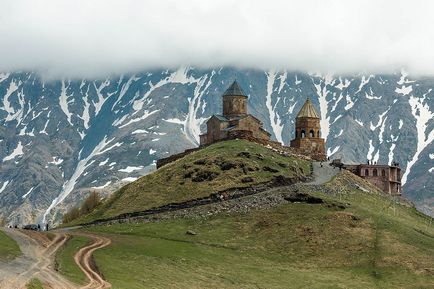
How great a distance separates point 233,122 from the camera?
158m

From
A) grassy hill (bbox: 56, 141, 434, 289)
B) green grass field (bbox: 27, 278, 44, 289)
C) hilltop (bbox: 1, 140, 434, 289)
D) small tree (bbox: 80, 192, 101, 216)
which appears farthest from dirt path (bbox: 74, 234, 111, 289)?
small tree (bbox: 80, 192, 101, 216)

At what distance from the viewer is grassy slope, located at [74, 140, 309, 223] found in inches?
4641

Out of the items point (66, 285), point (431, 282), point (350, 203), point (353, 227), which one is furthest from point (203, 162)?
point (66, 285)

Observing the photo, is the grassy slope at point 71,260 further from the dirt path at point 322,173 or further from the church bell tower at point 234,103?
the church bell tower at point 234,103

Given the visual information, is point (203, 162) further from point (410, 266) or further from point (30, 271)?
point (30, 271)

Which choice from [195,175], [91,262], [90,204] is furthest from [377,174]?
[91,262]

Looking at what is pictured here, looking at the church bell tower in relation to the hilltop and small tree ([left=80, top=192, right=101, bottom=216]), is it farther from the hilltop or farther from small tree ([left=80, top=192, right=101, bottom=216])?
small tree ([left=80, top=192, right=101, bottom=216])

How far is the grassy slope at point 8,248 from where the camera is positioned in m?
77.6

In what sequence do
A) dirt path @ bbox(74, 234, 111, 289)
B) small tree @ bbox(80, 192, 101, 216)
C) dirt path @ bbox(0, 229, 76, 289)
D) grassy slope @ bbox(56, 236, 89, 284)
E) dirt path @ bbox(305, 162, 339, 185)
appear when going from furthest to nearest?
small tree @ bbox(80, 192, 101, 216)
dirt path @ bbox(305, 162, 339, 185)
grassy slope @ bbox(56, 236, 89, 284)
dirt path @ bbox(74, 234, 111, 289)
dirt path @ bbox(0, 229, 76, 289)

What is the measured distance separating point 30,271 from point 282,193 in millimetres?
49069

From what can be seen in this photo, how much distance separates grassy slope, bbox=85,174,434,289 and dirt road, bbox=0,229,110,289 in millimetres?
1593

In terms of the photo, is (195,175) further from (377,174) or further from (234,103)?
(377,174)

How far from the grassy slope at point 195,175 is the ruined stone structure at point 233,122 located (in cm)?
1413

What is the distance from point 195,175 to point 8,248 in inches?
1772
